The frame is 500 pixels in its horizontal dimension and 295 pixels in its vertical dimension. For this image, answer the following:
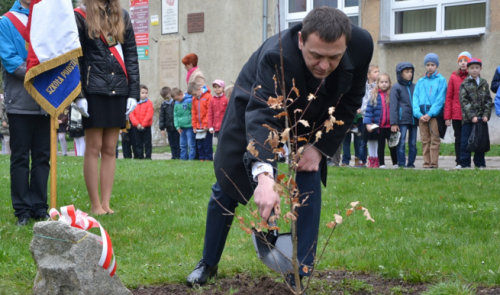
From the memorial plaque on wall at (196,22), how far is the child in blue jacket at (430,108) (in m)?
9.71

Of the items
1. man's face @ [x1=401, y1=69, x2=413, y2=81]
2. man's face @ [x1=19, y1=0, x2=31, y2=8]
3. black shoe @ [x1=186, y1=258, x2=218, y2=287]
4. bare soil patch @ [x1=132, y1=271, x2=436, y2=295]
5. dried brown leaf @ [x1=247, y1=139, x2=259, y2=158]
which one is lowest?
bare soil patch @ [x1=132, y1=271, x2=436, y2=295]

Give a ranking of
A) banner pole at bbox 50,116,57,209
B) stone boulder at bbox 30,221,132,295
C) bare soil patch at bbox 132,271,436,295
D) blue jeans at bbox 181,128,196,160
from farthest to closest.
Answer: blue jeans at bbox 181,128,196,160 < banner pole at bbox 50,116,57,209 < bare soil patch at bbox 132,271,436,295 < stone boulder at bbox 30,221,132,295

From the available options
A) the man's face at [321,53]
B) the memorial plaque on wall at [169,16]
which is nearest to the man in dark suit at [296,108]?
the man's face at [321,53]

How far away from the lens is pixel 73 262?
3055 millimetres

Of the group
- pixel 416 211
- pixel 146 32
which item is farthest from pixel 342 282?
pixel 146 32

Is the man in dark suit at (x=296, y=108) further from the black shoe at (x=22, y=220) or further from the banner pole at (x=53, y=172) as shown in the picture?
the black shoe at (x=22, y=220)

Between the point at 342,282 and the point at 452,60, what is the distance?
12.7 m

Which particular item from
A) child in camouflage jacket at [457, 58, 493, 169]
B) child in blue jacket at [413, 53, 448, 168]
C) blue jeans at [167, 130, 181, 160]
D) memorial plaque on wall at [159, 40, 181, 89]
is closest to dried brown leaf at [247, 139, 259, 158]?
child in camouflage jacket at [457, 58, 493, 169]

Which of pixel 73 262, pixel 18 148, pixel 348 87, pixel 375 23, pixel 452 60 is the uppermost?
pixel 375 23

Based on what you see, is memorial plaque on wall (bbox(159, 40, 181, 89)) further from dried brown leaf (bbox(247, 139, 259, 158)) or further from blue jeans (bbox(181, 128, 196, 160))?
dried brown leaf (bbox(247, 139, 259, 158))

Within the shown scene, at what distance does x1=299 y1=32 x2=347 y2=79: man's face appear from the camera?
2748 millimetres

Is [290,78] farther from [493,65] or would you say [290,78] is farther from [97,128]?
[493,65]

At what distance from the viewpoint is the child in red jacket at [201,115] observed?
538 inches

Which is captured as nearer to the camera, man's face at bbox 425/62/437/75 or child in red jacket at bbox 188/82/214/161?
man's face at bbox 425/62/437/75
